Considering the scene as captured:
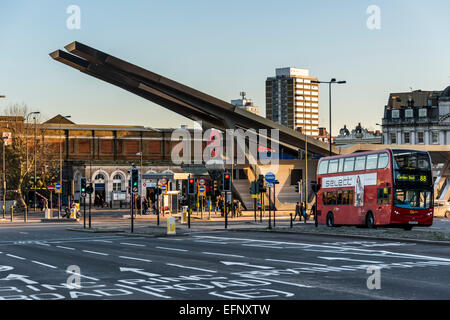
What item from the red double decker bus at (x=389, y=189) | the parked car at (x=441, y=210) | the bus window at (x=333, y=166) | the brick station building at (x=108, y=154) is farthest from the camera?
the brick station building at (x=108, y=154)

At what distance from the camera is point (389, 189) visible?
35.9m

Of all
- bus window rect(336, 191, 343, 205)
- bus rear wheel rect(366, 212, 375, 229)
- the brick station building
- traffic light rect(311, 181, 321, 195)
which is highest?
the brick station building

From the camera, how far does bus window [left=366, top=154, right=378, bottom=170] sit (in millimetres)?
37125

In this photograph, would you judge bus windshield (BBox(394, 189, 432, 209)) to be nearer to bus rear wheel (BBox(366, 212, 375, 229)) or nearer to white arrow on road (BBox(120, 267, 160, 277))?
bus rear wheel (BBox(366, 212, 375, 229))

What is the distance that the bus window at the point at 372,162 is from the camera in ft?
122

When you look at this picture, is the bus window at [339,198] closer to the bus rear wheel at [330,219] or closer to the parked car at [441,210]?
the bus rear wheel at [330,219]

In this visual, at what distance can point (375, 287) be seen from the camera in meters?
15.1

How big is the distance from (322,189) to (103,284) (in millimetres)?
29288

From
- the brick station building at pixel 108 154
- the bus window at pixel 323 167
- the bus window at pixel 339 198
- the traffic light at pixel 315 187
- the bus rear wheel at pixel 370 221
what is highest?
the brick station building at pixel 108 154

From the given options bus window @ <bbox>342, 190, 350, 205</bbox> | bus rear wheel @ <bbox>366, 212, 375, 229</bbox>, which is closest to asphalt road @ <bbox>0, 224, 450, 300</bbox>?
bus rear wheel @ <bbox>366, 212, 375, 229</bbox>

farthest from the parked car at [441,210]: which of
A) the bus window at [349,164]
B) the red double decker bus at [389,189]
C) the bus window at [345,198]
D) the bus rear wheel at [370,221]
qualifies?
the bus rear wheel at [370,221]

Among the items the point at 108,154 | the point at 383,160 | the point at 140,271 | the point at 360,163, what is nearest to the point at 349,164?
the point at 360,163
